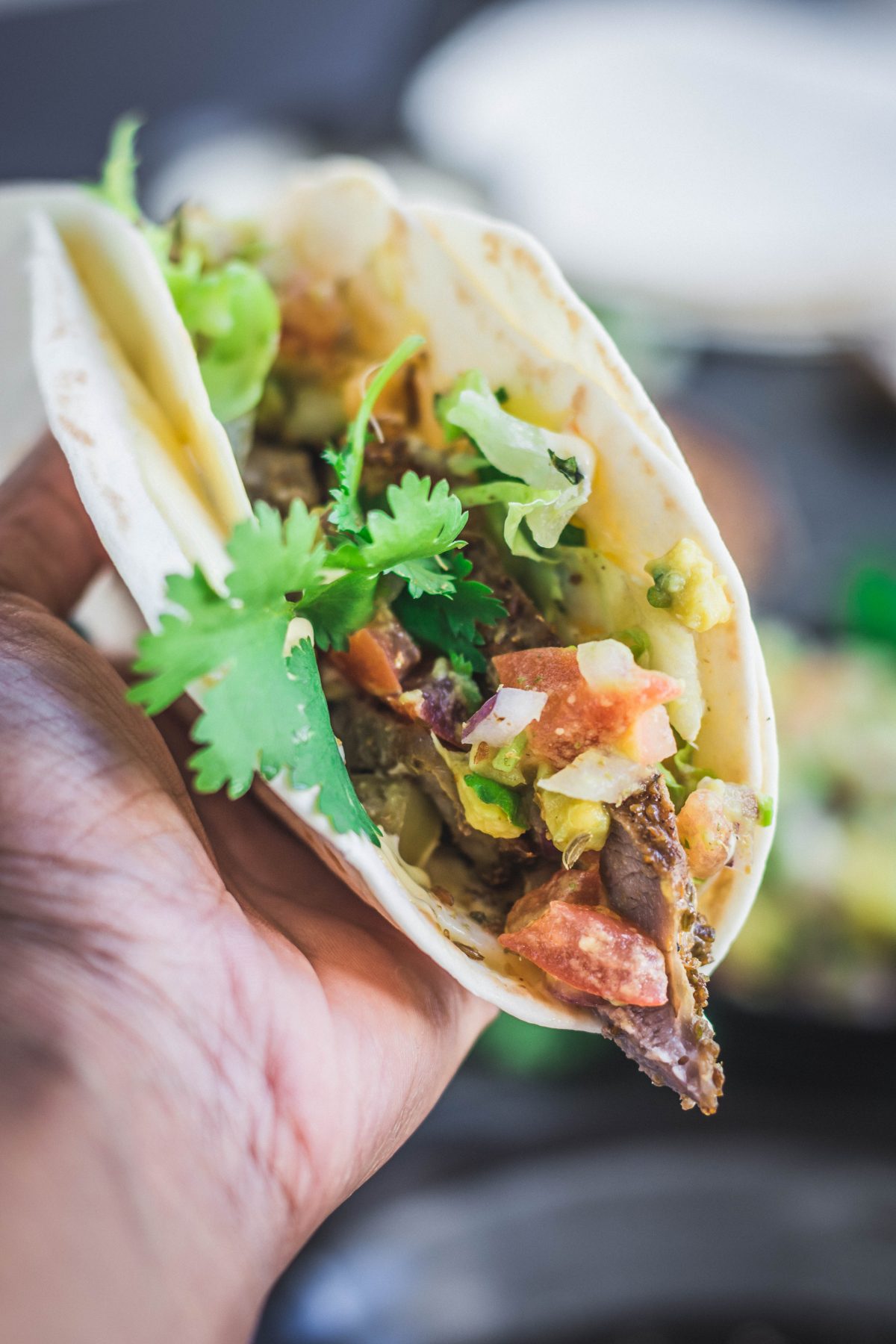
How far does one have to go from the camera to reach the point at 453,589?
1.43 m

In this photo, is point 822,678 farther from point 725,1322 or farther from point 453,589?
point 453,589

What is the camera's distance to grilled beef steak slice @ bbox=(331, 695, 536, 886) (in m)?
1.52

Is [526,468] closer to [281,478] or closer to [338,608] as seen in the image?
[338,608]

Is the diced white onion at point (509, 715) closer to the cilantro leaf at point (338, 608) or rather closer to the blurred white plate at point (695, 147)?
the cilantro leaf at point (338, 608)

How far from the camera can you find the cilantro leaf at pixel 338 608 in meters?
1.34

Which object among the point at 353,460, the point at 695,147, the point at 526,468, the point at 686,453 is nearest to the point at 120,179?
the point at 353,460

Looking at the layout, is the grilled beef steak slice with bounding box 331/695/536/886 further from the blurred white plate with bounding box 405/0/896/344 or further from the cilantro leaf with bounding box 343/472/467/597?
the blurred white plate with bounding box 405/0/896/344

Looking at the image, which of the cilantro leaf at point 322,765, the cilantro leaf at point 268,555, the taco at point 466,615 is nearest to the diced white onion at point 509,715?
the taco at point 466,615

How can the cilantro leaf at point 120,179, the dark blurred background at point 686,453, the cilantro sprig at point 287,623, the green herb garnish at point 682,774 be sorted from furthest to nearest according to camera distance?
the dark blurred background at point 686,453 → the cilantro leaf at point 120,179 → the green herb garnish at point 682,774 → the cilantro sprig at point 287,623

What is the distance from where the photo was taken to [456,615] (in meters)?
1.50

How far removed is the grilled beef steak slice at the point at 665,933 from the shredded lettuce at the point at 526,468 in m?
0.43

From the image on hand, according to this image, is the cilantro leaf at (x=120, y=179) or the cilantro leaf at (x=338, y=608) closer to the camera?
the cilantro leaf at (x=338, y=608)

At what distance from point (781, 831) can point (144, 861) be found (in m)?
2.68

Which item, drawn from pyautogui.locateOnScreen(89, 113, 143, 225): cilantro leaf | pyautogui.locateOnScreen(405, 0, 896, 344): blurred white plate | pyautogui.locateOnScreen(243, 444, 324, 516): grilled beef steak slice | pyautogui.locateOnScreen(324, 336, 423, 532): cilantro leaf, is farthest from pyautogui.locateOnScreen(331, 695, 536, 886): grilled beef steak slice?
pyautogui.locateOnScreen(405, 0, 896, 344): blurred white plate
